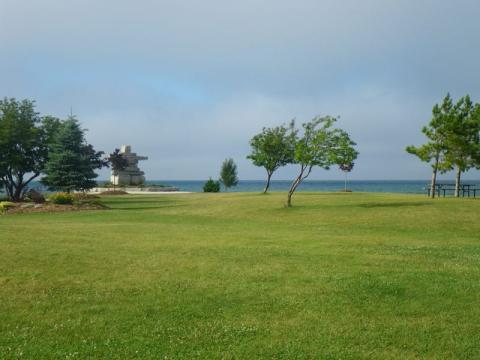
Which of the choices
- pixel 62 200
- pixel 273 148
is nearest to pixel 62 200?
pixel 62 200

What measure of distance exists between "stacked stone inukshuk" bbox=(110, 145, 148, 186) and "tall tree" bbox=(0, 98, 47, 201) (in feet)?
112

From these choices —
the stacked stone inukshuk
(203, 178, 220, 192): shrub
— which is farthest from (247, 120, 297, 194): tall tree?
the stacked stone inukshuk

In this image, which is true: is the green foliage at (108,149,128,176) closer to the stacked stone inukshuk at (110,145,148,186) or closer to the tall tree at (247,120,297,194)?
the stacked stone inukshuk at (110,145,148,186)

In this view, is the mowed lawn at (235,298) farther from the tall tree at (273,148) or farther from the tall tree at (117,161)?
the tall tree at (117,161)

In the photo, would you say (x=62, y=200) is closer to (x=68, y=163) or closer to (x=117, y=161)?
(x=68, y=163)

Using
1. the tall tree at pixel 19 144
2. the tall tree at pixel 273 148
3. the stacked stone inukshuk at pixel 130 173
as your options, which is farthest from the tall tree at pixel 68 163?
the stacked stone inukshuk at pixel 130 173

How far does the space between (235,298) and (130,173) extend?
244 feet

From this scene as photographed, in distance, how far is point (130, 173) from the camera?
80.8 m

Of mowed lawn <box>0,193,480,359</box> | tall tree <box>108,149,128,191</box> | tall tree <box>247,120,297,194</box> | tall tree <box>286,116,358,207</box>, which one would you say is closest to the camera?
mowed lawn <box>0,193,480,359</box>

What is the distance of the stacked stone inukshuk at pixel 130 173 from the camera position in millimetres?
79312

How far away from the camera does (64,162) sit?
131 feet

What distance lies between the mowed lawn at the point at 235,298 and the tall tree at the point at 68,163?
24.1 metres

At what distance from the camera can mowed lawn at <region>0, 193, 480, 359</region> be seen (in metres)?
6.73

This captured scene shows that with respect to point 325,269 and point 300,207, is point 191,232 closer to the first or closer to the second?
point 325,269
